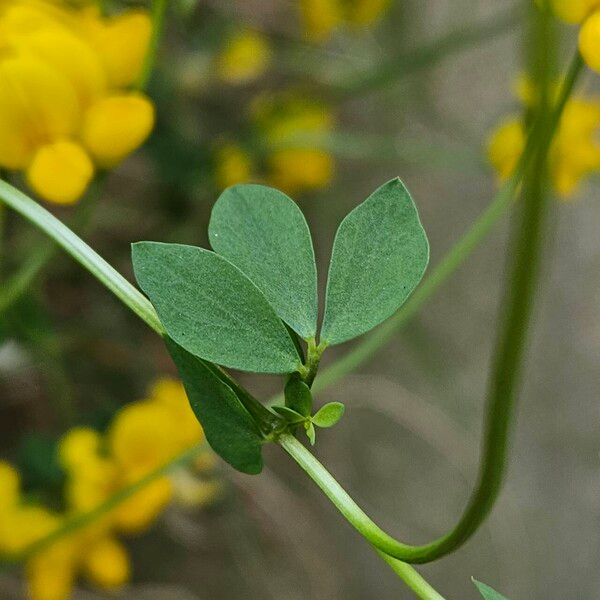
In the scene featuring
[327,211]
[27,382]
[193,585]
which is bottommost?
[193,585]

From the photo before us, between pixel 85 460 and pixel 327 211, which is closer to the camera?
pixel 85 460

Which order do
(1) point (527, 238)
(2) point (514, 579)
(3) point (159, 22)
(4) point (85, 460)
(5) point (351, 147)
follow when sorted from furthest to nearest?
(2) point (514, 579)
(5) point (351, 147)
(4) point (85, 460)
(3) point (159, 22)
(1) point (527, 238)

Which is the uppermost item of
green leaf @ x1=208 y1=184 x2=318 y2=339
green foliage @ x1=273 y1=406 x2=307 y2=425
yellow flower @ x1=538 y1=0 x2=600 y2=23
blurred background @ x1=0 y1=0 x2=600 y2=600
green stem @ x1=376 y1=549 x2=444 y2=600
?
yellow flower @ x1=538 y1=0 x2=600 y2=23

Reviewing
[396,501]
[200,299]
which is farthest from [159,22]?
[396,501]

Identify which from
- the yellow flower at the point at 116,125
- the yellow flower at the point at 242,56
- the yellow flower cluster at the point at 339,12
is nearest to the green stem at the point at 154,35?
the yellow flower at the point at 116,125

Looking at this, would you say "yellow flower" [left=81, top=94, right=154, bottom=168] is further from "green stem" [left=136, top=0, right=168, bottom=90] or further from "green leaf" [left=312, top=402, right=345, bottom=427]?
"green leaf" [left=312, top=402, right=345, bottom=427]

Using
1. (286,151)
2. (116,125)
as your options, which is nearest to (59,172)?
(116,125)

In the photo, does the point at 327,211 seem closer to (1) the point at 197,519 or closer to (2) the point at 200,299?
(1) the point at 197,519

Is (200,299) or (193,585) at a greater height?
(200,299)

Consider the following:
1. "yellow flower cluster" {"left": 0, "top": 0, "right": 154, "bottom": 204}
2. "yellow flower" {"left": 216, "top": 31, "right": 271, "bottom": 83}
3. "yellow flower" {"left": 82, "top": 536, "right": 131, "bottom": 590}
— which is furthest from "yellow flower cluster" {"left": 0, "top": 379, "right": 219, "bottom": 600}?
"yellow flower" {"left": 216, "top": 31, "right": 271, "bottom": 83}
